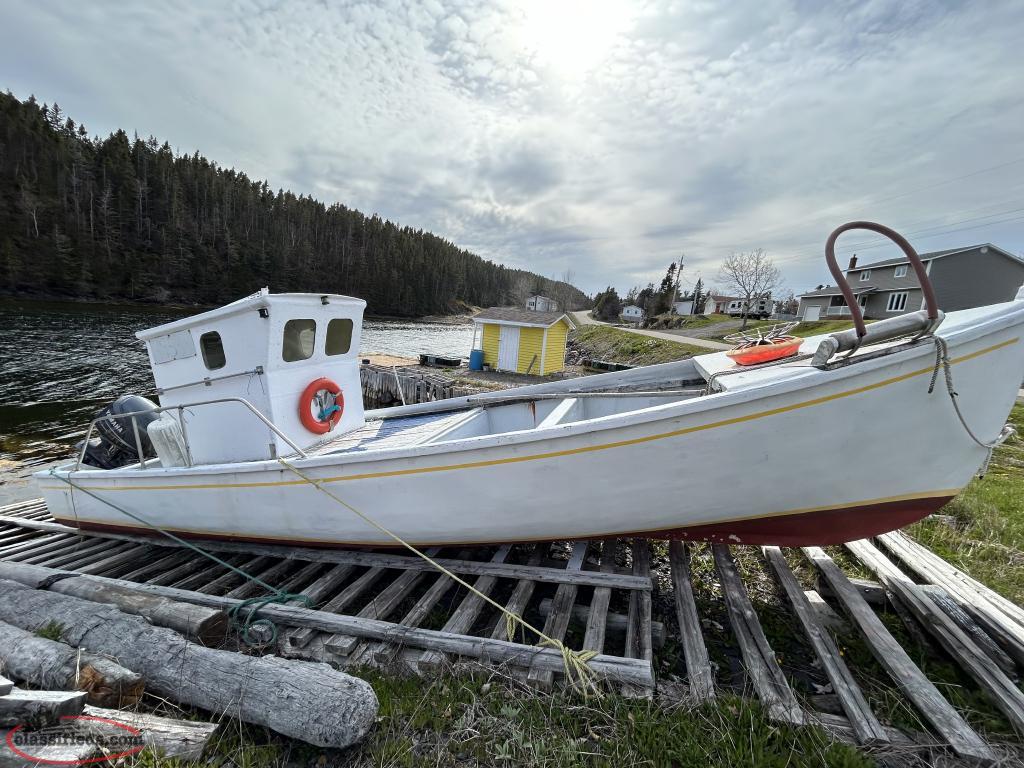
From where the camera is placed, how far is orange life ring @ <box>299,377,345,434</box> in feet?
15.7

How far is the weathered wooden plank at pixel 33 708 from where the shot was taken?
2.04 m

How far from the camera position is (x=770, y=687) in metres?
2.49

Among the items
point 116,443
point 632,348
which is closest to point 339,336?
point 116,443

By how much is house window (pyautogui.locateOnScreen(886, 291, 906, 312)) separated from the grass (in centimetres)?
1985

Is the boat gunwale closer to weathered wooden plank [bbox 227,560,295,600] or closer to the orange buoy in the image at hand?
the orange buoy

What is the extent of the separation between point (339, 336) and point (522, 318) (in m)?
12.3

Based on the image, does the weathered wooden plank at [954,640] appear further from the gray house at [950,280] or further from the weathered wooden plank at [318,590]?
the gray house at [950,280]

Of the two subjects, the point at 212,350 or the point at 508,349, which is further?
the point at 508,349

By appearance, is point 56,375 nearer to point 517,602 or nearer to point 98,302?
point 517,602

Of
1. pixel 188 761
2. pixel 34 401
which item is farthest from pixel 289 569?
pixel 34 401

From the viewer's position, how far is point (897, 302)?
103 feet

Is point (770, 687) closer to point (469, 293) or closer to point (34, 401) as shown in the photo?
point (34, 401)

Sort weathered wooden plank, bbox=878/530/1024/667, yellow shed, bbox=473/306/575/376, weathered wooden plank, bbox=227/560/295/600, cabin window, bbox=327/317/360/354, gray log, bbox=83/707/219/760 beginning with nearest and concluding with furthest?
gray log, bbox=83/707/219/760 < weathered wooden plank, bbox=878/530/1024/667 < weathered wooden plank, bbox=227/560/295/600 < cabin window, bbox=327/317/360/354 < yellow shed, bbox=473/306/575/376

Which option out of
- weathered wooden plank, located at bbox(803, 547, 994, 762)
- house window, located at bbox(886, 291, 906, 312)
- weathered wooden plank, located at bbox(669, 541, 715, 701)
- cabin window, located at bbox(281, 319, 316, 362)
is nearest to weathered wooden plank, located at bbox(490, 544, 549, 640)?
weathered wooden plank, located at bbox(669, 541, 715, 701)
